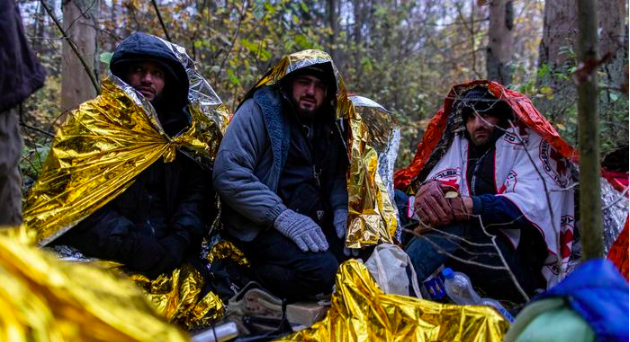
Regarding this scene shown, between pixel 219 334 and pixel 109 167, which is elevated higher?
pixel 109 167

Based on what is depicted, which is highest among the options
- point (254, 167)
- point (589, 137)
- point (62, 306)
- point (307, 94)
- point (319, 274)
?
point (307, 94)

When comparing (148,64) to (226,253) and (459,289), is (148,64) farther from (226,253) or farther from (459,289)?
(459,289)

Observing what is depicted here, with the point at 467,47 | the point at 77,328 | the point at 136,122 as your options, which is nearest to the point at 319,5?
the point at 467,47

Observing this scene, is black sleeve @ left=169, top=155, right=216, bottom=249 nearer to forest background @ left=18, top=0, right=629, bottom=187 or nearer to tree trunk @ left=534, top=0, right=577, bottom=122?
forest background @ left=18, top=0, right=629, bottom=187

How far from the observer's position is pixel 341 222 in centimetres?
318

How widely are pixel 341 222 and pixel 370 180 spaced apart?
0.30 meters

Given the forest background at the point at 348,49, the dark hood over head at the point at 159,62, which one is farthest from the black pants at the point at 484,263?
the dark hood over head at the point at 159,62

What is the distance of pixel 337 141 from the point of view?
134 inches

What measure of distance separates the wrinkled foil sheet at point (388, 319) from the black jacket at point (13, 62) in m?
1.45

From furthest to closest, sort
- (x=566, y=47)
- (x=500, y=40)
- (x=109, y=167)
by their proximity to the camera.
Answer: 1. (x=500, y=40)
2. (x=566, y=47)
3. (x=109, y=167)

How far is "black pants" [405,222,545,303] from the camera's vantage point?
9.63 feet

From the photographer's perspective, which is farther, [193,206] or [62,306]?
[193,206]

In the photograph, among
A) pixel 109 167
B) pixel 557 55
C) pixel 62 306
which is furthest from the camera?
pixel 557 55

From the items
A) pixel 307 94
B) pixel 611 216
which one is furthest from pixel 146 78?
pixel 611 216
